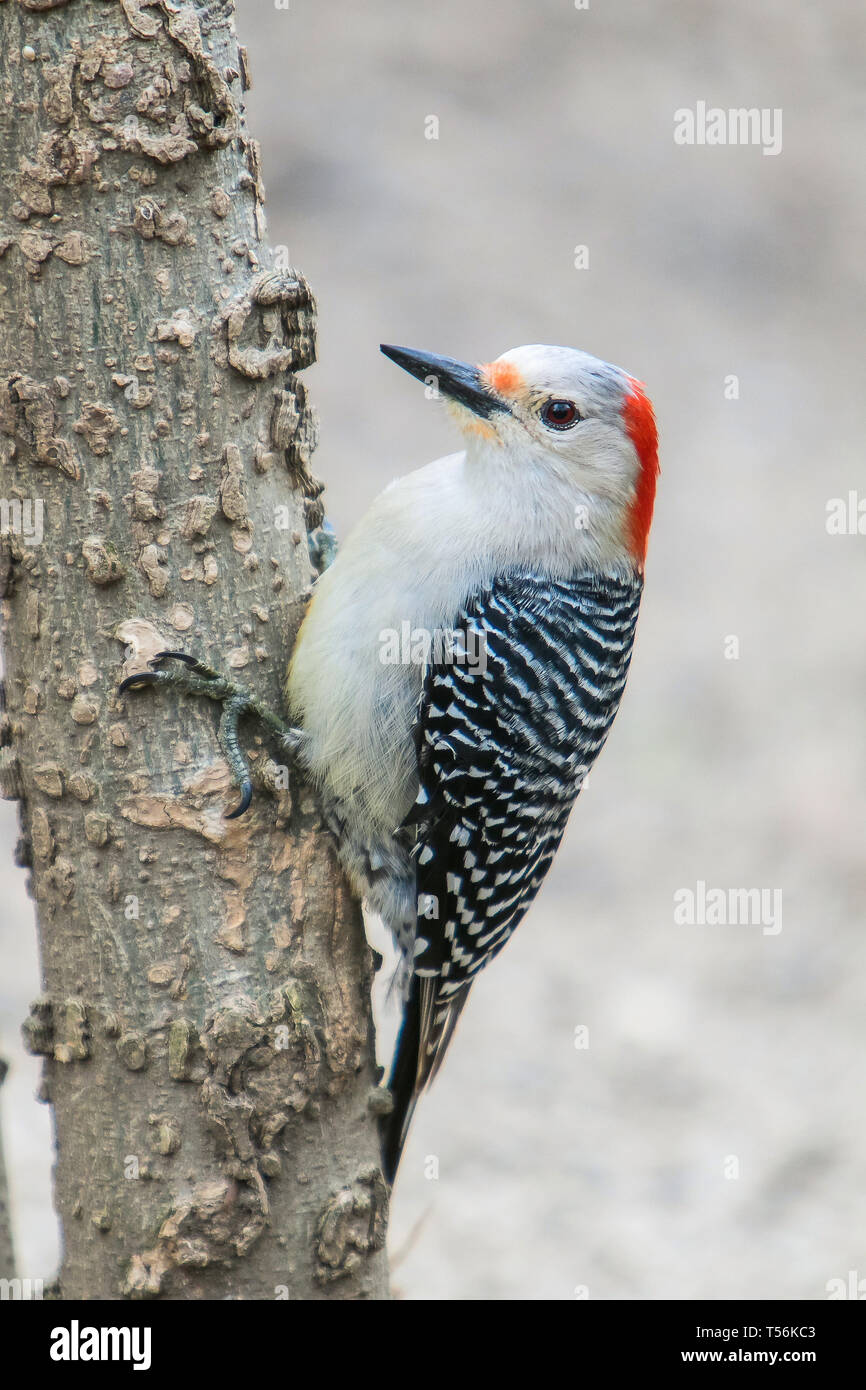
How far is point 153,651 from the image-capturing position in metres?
2.72

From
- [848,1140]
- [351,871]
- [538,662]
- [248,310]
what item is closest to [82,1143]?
[351,871]

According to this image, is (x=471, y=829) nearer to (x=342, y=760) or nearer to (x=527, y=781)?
(x=527, y=781)

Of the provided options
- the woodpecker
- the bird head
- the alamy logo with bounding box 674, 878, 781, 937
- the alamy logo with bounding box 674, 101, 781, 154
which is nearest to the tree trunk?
the woodpecker

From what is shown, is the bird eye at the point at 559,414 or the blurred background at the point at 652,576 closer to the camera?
the bird eye at the point at 559,414

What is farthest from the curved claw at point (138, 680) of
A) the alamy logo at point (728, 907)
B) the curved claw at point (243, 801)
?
the alamy logo at point (728, 907)

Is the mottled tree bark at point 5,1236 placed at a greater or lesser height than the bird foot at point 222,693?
lesser

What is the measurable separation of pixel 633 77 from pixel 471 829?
9.30 metres

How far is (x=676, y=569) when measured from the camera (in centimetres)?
870

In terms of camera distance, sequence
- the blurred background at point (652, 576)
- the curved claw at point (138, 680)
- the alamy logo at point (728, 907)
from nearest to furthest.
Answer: the curved claw at point (138, 680)
the blurred background at point (652, 576)
the alamy logo at point (728, 907)

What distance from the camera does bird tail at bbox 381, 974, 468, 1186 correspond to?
3238mm

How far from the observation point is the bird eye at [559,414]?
316 cm

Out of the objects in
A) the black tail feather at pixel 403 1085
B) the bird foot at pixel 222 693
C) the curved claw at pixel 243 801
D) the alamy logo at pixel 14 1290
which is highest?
the bird foot at pixel 222 693
